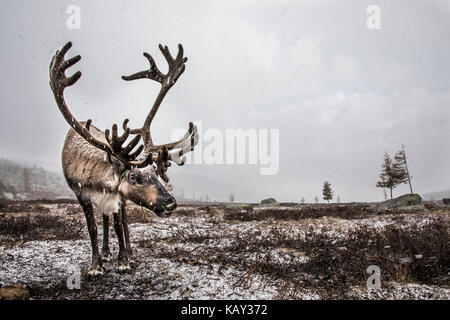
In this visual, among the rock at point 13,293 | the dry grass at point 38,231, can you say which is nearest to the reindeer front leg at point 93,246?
the rock at point 13,293

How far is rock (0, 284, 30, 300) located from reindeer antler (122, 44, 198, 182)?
8.37ft

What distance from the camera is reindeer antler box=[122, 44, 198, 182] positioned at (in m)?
4.65

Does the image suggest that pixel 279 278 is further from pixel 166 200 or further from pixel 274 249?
pixel 166 200

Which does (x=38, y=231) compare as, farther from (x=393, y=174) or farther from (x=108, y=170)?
(x=393, y=174)

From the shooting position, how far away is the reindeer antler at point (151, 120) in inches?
183

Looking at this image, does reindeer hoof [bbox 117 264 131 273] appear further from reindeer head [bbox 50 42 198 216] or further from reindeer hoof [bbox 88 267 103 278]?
reindeer head [bbox 50 42 198 216]

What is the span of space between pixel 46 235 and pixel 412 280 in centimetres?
961

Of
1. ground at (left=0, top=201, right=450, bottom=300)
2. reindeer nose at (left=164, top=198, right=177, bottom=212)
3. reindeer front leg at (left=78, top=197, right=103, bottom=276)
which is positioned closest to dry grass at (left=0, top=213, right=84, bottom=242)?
ground at (left=0, top=201, right=450, bottom=300)

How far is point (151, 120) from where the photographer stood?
18.9 feet

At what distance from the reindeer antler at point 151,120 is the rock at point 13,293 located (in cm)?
255

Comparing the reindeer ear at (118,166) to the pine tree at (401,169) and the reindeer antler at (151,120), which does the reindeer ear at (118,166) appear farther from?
the pine tree at (401,169)

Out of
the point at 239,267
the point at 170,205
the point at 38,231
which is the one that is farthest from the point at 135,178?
the point at 38,231
